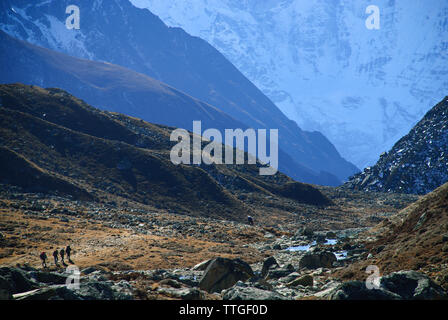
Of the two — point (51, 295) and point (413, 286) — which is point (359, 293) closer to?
point (413, 286)

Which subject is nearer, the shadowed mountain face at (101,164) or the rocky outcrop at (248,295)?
the rocky outcrop at (248,295)

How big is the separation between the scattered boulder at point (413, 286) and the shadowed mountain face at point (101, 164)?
69518 mm

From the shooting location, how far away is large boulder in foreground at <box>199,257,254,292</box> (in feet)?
88.5

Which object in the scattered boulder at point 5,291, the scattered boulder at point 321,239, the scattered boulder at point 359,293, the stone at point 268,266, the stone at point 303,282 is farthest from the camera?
the scattered boulder at point 321,239

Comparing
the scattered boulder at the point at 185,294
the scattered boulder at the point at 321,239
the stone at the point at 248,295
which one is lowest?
the scattered boulder at the point at 185,294

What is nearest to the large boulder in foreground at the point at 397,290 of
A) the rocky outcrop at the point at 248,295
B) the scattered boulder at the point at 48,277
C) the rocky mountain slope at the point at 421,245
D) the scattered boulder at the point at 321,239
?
the rocky mountain slope at the point at 421,245

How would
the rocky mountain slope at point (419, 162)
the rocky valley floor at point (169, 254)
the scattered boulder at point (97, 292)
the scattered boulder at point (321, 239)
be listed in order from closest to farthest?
the scattered boulder at point (97, 292) < the rocky valley floor at point (169, 254) < the scattered boulder at point (321, 239) < the rocky mountain slope at point (419, 162)

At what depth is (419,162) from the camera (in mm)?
146500

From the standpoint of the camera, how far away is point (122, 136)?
118m

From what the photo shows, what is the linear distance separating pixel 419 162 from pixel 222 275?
135 meters

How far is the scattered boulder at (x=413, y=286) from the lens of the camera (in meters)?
19.7

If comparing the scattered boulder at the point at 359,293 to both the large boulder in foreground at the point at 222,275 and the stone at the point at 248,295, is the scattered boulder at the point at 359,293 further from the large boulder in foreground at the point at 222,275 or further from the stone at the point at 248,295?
the large boulder in foreground at the point at 222,275

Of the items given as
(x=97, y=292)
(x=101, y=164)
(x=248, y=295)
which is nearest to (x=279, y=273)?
(x=248, y=295)

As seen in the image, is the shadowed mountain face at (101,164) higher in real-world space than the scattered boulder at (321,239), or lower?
higher
